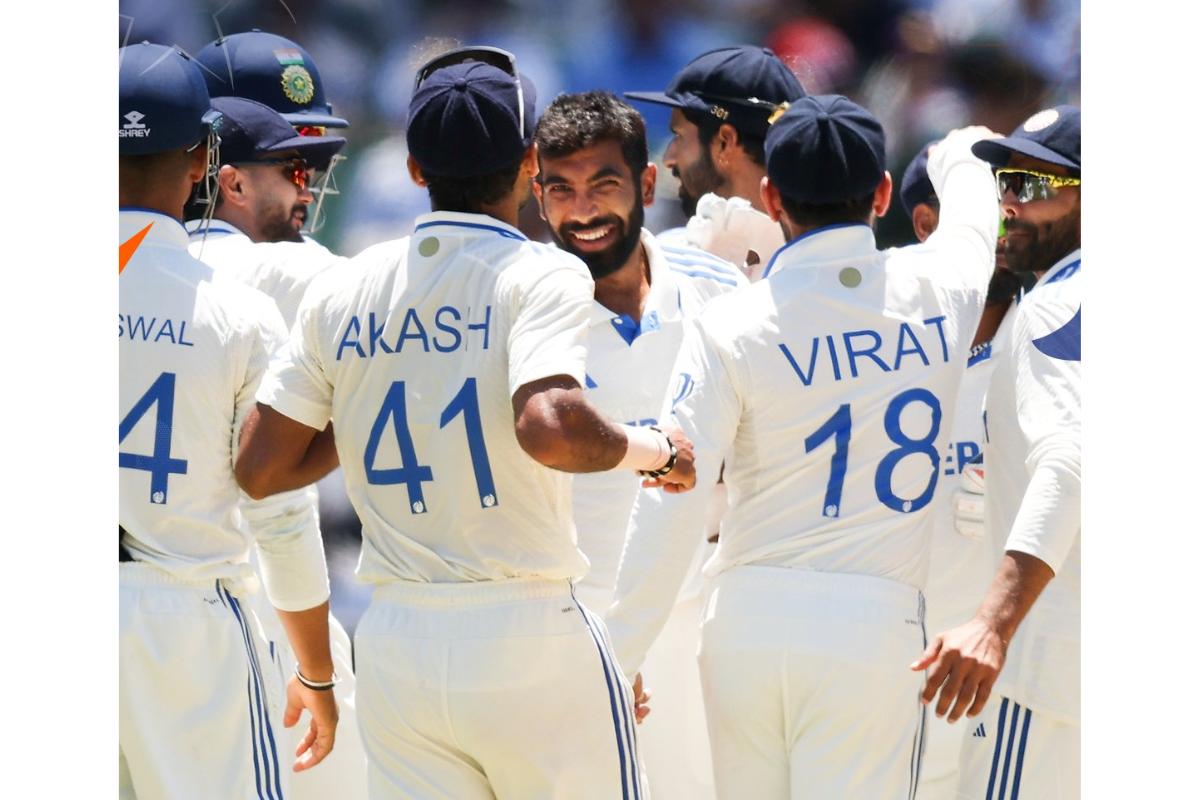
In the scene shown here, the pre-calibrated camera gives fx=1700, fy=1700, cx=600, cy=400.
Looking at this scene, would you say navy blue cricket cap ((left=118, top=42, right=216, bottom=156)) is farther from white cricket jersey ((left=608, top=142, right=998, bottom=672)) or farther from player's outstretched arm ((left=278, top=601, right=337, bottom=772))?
white cricket jersey ((left=608, top=142, right=998, bottom=672))

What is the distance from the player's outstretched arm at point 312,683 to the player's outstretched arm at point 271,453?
0.51 m

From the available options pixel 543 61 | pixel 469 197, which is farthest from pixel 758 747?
pixel 543 61

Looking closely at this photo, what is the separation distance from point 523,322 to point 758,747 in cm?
88

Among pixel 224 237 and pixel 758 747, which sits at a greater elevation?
pixel 224 237

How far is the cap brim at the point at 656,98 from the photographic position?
14.9 feet

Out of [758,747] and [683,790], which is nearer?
[758,747]

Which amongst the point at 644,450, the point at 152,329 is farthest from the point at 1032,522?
the point at 152,329

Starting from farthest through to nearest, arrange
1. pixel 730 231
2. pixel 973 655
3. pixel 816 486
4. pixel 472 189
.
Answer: pixel 730 231, pixel 816 486, pixel 472 189, pixel 973 655

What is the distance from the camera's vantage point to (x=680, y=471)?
109 inches

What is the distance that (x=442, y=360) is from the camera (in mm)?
2766

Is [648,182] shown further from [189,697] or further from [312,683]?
[189,697]

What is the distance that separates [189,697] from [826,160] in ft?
5.16

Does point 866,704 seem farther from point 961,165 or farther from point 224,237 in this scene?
point 224,237

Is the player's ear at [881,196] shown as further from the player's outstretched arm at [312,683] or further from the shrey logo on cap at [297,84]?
the shrey logo on cap at [297,84]
